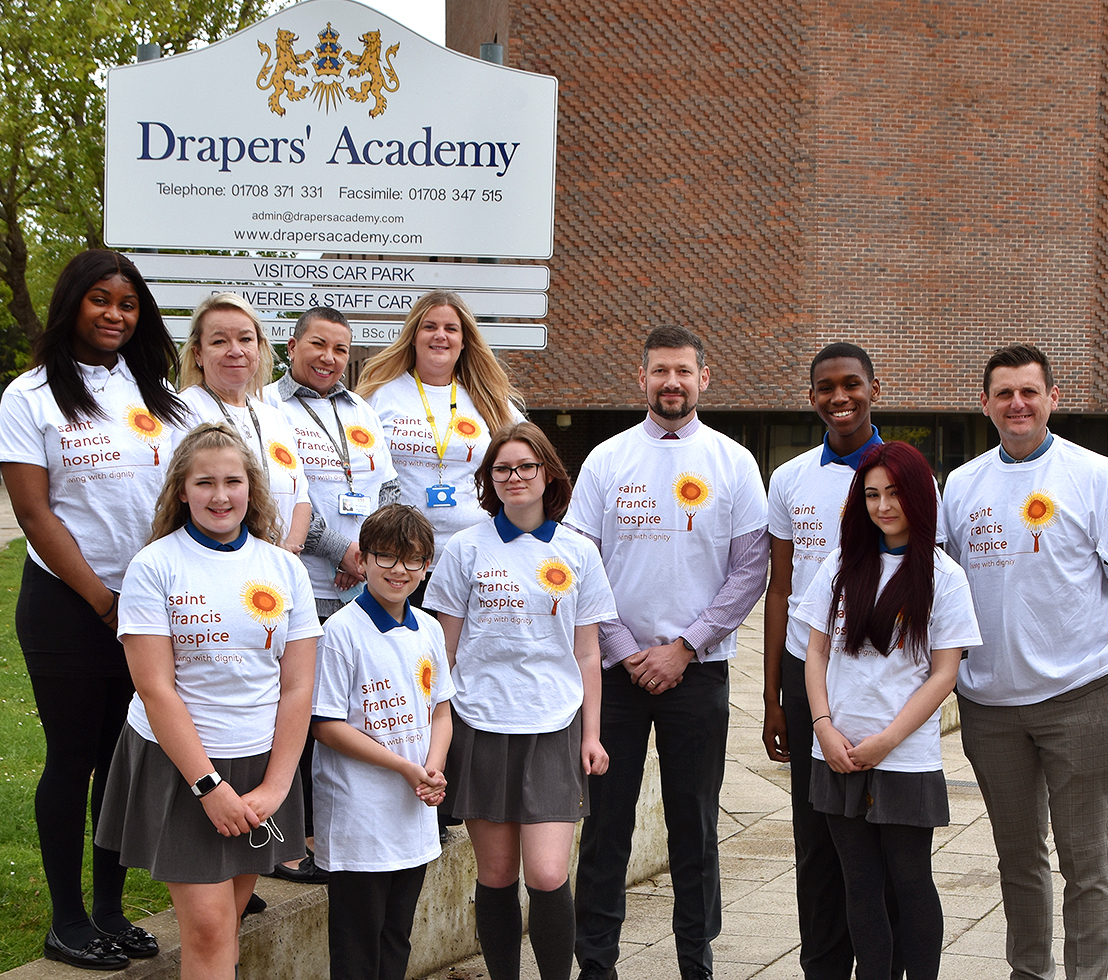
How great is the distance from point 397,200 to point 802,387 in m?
17.1

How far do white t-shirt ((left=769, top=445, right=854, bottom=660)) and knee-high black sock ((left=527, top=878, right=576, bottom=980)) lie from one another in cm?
106

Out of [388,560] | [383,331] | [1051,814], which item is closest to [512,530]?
[388,560]

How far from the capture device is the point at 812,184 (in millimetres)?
21734

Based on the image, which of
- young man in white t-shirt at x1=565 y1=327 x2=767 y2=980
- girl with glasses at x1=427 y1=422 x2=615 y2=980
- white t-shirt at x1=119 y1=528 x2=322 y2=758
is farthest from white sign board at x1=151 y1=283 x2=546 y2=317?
white t-shirt at x1=119 y1=528 x2=322 y2=758

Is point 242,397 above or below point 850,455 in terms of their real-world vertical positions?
above

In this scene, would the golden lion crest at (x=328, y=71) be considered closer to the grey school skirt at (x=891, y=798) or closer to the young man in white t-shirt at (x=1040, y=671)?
the young man in white t-shirt at (x=1040, y=671)

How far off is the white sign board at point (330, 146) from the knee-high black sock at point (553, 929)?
12.9 feet

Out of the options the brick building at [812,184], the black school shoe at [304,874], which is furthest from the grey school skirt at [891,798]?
the brick building at [812,184]

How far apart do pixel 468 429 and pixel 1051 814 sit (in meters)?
2.37

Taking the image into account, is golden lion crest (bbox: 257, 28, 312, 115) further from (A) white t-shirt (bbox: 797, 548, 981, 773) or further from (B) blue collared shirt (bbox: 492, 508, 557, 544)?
(A) white t-shirt (bbox: 797, 548, 981, 773)

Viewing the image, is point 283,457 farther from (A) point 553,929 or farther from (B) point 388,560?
(A) point 553,929

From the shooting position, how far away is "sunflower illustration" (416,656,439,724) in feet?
10.3

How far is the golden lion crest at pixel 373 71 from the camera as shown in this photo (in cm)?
629

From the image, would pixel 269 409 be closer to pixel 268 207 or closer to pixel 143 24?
pixel 268 207
